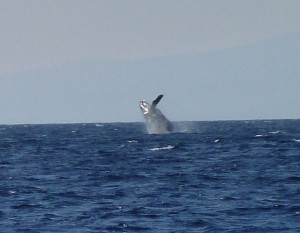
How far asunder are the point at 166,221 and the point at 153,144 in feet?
128

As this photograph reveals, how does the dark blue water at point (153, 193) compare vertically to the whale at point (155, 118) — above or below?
below

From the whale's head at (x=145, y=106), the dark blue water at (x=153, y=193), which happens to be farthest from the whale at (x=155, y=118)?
the dark blue water at (x=153, y=193)

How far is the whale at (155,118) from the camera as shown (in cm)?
7231

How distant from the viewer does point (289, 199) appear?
28.8 meters

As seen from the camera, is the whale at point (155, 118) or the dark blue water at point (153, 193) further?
the whale at point (155, 118)

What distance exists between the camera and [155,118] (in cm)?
7456

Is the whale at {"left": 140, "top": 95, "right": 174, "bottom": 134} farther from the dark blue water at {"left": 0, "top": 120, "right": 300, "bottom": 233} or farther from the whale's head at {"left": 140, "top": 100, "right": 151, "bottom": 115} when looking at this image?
the dark blue water at {"left": 0, "top": 120, "right": 300, "bottom": 233}

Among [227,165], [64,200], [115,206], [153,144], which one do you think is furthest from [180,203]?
[153,144]

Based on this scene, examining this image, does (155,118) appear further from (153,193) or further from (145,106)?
(153,193)

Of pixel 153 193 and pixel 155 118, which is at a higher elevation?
pixel 155 118

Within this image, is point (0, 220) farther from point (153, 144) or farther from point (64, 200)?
point (153, 144)

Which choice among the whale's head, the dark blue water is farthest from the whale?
the dark blue water

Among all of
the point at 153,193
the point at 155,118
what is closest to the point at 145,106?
the point at 155,118

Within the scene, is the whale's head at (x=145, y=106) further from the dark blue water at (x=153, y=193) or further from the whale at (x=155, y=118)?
the dark blue water at (x=153, y=193)
